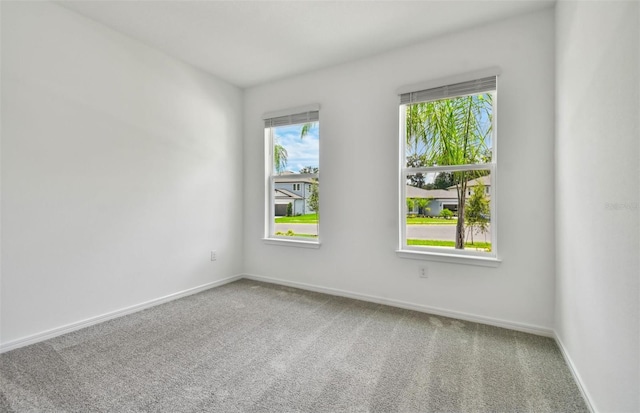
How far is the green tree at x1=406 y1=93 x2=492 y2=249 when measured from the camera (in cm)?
274

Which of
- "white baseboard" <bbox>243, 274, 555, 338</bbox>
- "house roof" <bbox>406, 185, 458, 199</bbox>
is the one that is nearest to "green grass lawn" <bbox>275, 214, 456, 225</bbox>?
"house roof" <bbox>406, 185, 458, 199</bbox>

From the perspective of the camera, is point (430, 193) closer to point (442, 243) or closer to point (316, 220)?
point (442, 243)

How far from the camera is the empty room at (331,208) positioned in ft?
5.28

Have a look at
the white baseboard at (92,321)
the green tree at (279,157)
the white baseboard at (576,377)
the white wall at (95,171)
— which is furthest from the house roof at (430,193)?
the white baseboard at (92,321)

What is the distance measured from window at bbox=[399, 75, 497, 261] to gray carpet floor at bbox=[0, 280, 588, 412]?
718mm

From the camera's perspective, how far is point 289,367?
1952 millimetres

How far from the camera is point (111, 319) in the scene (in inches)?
107

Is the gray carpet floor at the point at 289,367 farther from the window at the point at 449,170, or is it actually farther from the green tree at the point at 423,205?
the green tree at the point at 423,205

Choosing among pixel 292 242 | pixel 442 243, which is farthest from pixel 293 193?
pixel 442 243

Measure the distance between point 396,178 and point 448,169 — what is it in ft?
1.61

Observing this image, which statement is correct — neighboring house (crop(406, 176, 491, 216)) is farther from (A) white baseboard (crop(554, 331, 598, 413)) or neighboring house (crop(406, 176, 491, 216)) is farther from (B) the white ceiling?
(B) the white ceiling

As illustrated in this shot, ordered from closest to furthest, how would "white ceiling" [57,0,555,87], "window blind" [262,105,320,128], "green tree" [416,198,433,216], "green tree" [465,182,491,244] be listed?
"white ceiling" [57,0,555,87]
"green tree" [465,182,491,244]
"green tree" [416,198,433,216]
"window blind" [262,105,320,128]

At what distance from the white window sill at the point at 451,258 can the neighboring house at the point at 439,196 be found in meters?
0.40

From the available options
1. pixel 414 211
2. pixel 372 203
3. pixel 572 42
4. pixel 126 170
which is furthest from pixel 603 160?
pixel 126 170
